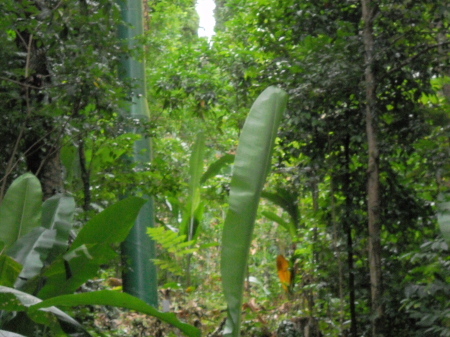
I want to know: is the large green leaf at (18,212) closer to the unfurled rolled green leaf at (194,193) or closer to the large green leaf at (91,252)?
the large green leaf at (91,252)

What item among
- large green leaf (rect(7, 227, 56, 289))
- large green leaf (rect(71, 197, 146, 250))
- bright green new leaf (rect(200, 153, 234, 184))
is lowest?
large green leaf (rect(7, 227, 56, 289))

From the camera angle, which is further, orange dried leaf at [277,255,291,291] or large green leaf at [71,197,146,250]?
orange dried leaf at [277,255,291,291]

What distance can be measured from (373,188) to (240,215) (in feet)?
5.73

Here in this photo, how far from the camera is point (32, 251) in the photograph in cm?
320

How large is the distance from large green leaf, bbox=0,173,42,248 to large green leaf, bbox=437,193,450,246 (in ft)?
7.65

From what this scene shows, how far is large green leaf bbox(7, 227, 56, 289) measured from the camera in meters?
3.13

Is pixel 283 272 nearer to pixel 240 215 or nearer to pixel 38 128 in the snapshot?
pixel 38 128

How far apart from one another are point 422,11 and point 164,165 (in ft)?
8.69

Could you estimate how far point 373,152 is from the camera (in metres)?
4.13

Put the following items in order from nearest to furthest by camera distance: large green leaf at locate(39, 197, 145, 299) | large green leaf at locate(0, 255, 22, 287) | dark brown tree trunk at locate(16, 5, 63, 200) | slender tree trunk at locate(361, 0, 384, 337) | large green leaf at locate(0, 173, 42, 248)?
1. large green leaf at locate(0, 255, 22, 287)
2. large green leaf at locate(39, 197, 145, 299)
3. large green leaf at locate(0, 173, 42, 248)
4. slender tree trunk at locate(361, 0, 384, 337)
5. dark brown tree trunk at locate(16, 5, 63, 200)

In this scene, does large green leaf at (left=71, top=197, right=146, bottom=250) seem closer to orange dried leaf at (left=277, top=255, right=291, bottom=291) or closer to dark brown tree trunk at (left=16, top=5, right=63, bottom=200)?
dark brown tree trunk at (left=16, top=5, right=63, bottom=200)

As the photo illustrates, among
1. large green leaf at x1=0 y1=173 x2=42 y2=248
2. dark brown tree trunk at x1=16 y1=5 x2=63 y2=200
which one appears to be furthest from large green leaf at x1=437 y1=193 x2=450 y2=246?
dark brown tree trunk at x1=16 y1=5 x2=63 y2=200

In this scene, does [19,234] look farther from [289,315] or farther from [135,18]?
[135,18]

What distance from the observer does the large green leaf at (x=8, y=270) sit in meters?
2.95
